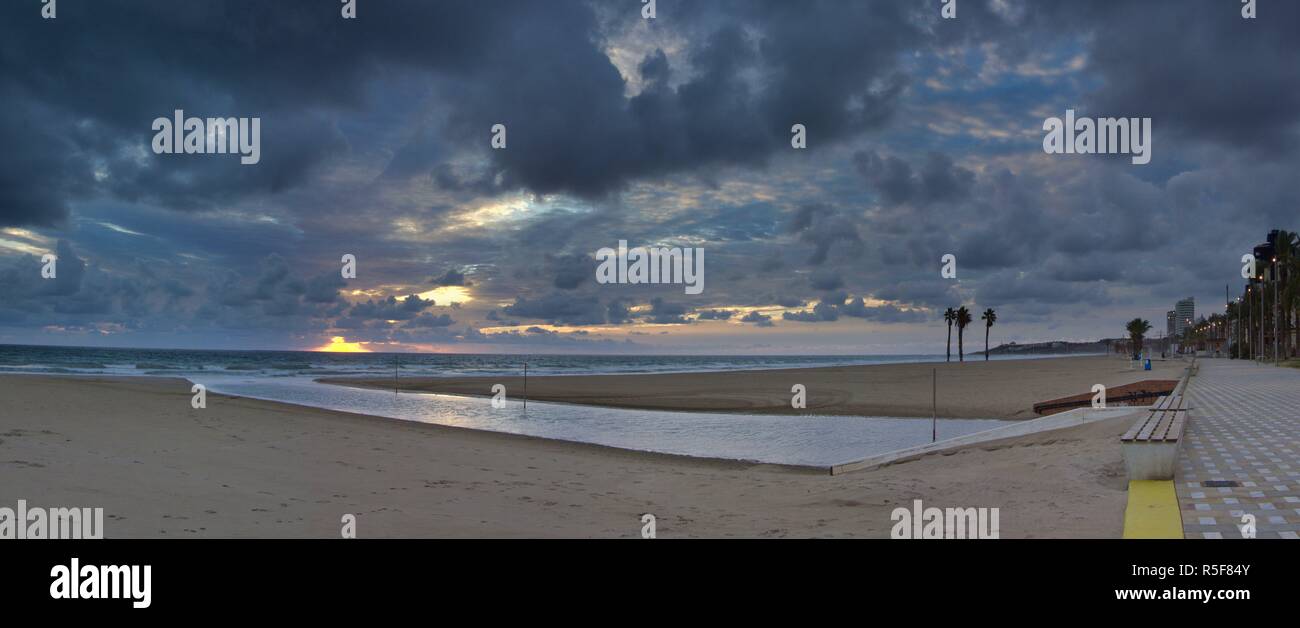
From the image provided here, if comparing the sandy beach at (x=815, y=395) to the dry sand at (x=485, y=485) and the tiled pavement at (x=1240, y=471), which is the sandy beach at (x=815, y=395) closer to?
the tiled pavement at (x=1240, y=471)

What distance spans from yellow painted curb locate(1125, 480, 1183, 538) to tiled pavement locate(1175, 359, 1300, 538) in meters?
0.09

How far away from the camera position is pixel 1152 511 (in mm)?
6891

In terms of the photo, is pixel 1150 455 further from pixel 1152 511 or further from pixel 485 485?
pixel 485 485

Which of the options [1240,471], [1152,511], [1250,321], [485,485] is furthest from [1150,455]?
[1250,321]

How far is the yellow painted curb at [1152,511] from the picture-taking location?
615cm

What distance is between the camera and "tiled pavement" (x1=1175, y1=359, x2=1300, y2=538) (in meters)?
6.30

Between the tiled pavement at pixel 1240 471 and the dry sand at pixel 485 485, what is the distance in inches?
28.2

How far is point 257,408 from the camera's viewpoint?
23.5 m

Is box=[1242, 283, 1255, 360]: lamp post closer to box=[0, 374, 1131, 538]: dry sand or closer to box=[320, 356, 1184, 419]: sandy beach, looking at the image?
box=[320, 356, 1184, 419]: sandy beach

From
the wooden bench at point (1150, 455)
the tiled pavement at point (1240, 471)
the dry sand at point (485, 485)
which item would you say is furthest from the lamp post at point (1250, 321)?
the wooden bench at point (1150, 455)

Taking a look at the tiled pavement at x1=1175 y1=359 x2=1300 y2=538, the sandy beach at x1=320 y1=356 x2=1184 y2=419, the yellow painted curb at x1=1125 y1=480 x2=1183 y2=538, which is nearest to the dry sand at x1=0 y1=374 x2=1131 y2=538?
the yellow painted curb at x1=1125 y1=480 x2=1183 y2=538

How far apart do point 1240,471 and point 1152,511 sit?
2832mm
